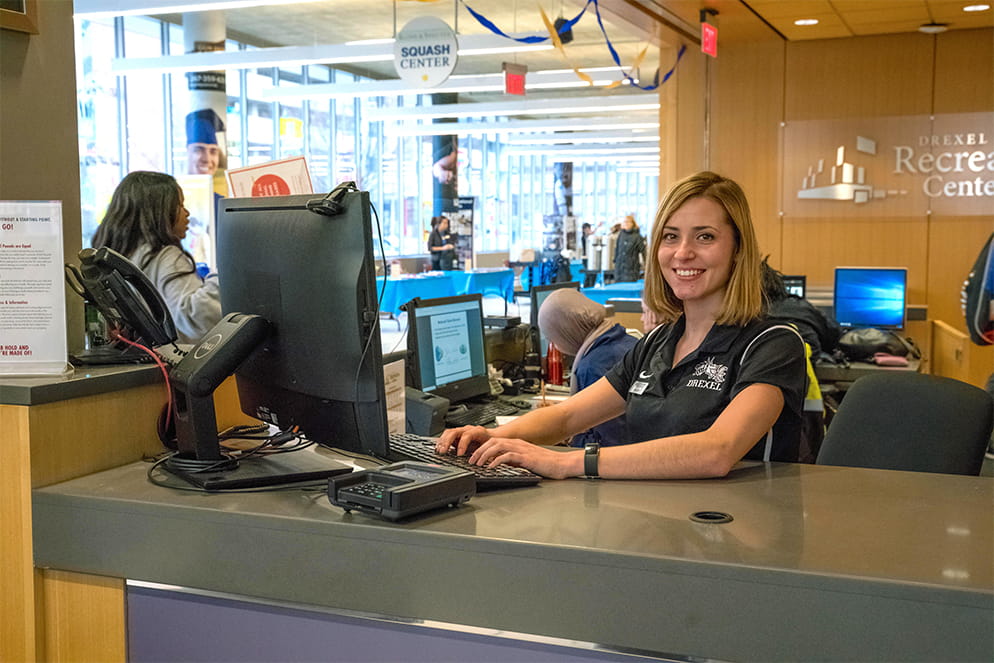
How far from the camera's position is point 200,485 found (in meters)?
1.75

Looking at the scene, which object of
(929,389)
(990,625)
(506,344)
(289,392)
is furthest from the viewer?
(506,344)

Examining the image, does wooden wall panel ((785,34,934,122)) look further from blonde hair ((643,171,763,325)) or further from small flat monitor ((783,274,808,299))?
blonde hair ((643,171,763,325))

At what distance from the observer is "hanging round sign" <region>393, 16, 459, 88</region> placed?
23.0ft

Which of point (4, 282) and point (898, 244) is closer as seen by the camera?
point (4, 282)

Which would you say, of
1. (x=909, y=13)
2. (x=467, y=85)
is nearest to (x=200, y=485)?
(x=909, y=13)

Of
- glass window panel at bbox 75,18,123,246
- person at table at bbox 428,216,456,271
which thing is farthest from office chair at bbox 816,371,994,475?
person at table at bbox 428,216,456,271

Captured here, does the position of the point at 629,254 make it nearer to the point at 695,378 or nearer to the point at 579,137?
the point at 579,137

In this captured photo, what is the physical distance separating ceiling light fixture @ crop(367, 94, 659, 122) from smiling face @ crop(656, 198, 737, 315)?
36.9 feet

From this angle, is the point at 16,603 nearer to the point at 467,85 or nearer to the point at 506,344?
the point at 506,344

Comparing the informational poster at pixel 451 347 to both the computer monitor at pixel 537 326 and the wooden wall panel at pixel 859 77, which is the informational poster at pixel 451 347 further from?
the wooden wall panel at pixel 859 77

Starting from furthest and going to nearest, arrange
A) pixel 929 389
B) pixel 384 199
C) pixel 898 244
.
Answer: pixel 384 199 → pixel 898 244 → pixel 929 389

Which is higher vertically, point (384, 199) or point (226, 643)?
point (384, 199)

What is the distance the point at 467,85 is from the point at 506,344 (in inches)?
320

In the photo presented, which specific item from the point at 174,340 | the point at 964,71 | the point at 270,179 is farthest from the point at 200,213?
the point at 174,340
